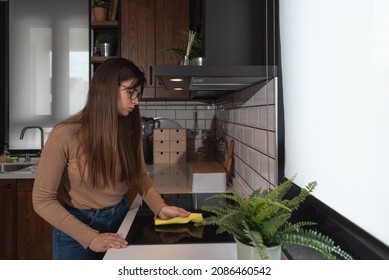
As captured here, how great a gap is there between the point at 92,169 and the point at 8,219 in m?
1.39

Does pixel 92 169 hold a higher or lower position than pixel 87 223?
higher

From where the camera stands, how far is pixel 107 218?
45.9 inches

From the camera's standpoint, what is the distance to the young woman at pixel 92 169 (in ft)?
3.30

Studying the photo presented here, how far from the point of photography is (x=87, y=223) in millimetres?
1136

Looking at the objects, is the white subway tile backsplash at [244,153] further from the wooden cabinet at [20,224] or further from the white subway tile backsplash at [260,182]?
the wooden cabinet at [20,224]

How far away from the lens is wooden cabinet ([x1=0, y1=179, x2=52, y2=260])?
2148 millimetres

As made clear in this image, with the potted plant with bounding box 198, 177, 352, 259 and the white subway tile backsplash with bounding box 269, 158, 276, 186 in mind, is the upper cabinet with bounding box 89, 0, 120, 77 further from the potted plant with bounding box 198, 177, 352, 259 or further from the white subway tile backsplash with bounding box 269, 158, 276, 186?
the potted plant with bounding box 198, 177, 352, 259

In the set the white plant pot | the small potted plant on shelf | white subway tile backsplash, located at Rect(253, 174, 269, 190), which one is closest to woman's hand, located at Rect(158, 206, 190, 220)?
Result: white subway tile backsplash, located at Rect(253, 174, 269, 190)

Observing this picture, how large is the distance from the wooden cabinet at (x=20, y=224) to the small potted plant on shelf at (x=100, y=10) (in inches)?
45.7

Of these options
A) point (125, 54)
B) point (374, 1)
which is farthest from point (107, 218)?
point (125, 54)

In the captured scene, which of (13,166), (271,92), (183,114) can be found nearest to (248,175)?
(271,92)

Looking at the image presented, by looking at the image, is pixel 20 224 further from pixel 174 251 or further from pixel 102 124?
pixel 174 251

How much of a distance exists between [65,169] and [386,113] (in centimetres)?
88
